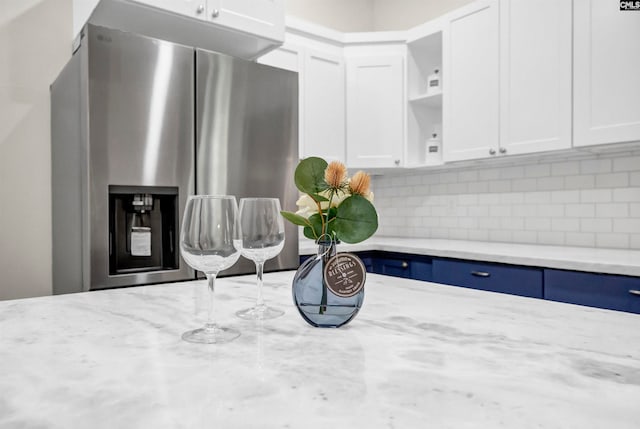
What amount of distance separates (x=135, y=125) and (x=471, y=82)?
1.92 m

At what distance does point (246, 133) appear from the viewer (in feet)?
6.49

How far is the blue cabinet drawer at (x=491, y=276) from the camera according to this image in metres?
2.02

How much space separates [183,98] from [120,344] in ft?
4.47

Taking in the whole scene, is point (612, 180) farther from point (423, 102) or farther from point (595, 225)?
point (423, 102)

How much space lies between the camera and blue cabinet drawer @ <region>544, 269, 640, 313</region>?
1.71 meters

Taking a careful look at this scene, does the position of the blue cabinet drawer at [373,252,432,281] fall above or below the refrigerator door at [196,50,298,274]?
below

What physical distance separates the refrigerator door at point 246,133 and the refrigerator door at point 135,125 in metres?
0.07

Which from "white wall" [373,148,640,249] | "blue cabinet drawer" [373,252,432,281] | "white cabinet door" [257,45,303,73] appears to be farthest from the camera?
"white cabinet door" [257,45,303,73]

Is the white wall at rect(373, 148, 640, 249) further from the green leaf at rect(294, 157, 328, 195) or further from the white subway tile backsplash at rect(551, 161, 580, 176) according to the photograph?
the green leaf at rect(294, 157, 328, 195)

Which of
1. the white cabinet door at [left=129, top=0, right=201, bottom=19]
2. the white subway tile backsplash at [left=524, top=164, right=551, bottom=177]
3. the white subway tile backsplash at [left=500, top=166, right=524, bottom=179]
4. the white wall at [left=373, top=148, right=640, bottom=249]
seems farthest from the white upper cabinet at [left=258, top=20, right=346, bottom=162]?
the white subway tile backsplash at [left=524, top=164, right=551, bottom=177]

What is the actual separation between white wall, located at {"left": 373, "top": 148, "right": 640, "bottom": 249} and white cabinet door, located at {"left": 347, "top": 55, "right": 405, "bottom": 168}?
417 mm

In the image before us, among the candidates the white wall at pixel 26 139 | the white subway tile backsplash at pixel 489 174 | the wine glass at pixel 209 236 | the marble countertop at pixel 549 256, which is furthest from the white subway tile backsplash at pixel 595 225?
the white wall at pixel 26 139

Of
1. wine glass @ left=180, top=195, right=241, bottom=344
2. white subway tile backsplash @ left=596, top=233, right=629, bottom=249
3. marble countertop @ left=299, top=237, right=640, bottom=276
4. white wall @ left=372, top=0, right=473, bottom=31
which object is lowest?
marble countertop @ left=299, top=237, right=640, bottom=276

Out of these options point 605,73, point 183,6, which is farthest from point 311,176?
point 605,73
